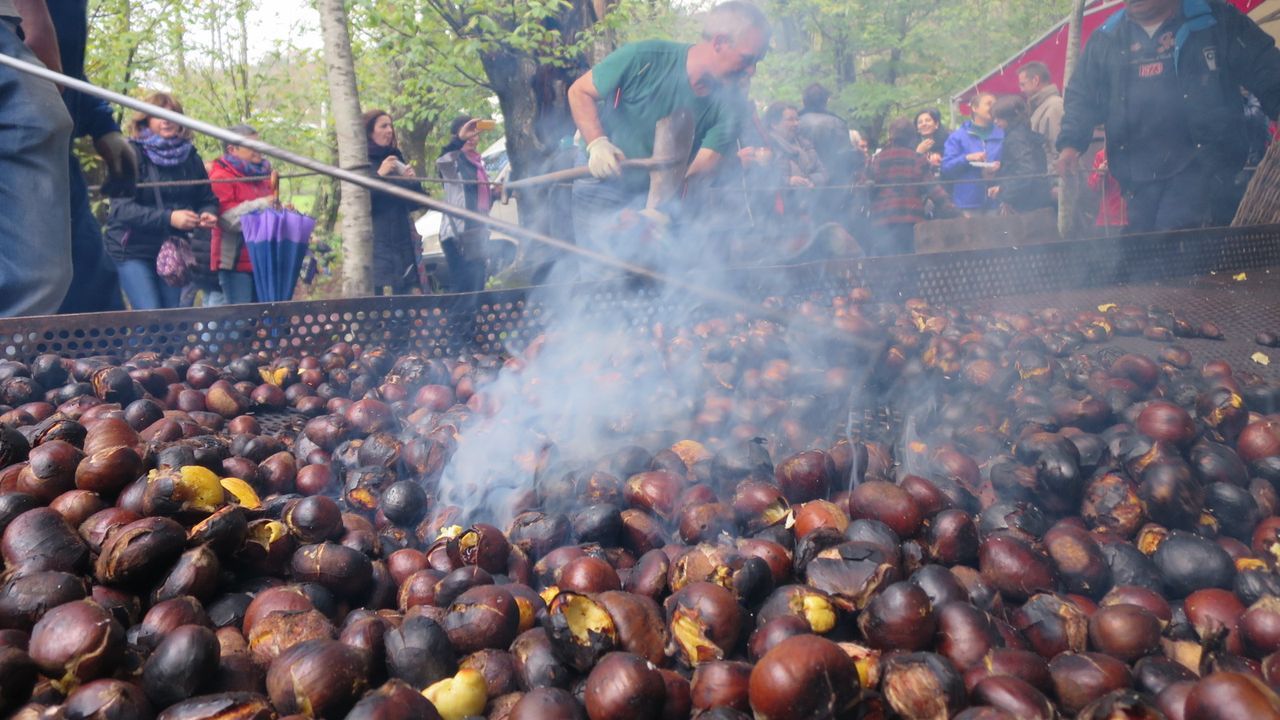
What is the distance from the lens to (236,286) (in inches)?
264

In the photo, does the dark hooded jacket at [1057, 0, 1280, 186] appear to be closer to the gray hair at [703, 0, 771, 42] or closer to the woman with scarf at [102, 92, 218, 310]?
the gray hair at [703, 0, 771, 42]

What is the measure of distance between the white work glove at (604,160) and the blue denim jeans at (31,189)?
283cm

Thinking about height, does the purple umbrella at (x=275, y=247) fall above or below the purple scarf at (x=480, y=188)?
below

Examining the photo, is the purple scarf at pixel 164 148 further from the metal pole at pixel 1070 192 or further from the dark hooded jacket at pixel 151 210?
the metal pole at pixel 1070 192

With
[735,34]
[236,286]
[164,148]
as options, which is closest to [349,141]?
[164,148]

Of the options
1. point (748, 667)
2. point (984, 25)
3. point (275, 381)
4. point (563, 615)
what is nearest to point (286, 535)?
point (563, 615)

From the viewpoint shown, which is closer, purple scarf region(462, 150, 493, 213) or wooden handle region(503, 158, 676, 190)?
wooden handle region(503, 158, 676, 190)

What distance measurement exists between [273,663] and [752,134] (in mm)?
7699

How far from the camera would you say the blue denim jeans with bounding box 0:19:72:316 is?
3572mm

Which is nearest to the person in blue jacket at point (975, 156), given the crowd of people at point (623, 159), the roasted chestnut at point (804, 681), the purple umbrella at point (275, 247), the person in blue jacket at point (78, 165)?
the crowd of people at point (623, 159)

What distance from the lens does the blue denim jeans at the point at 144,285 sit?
20.1 ft

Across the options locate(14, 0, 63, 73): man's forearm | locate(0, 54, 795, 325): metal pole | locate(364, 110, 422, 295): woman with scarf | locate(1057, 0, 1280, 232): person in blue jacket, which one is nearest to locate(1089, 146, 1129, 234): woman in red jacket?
locate(1057, 0, 1280, 232): person in blue jacket

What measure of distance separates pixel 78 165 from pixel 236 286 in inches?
79.9

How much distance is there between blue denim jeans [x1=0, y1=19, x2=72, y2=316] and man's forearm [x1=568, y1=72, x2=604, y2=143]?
2916mm
